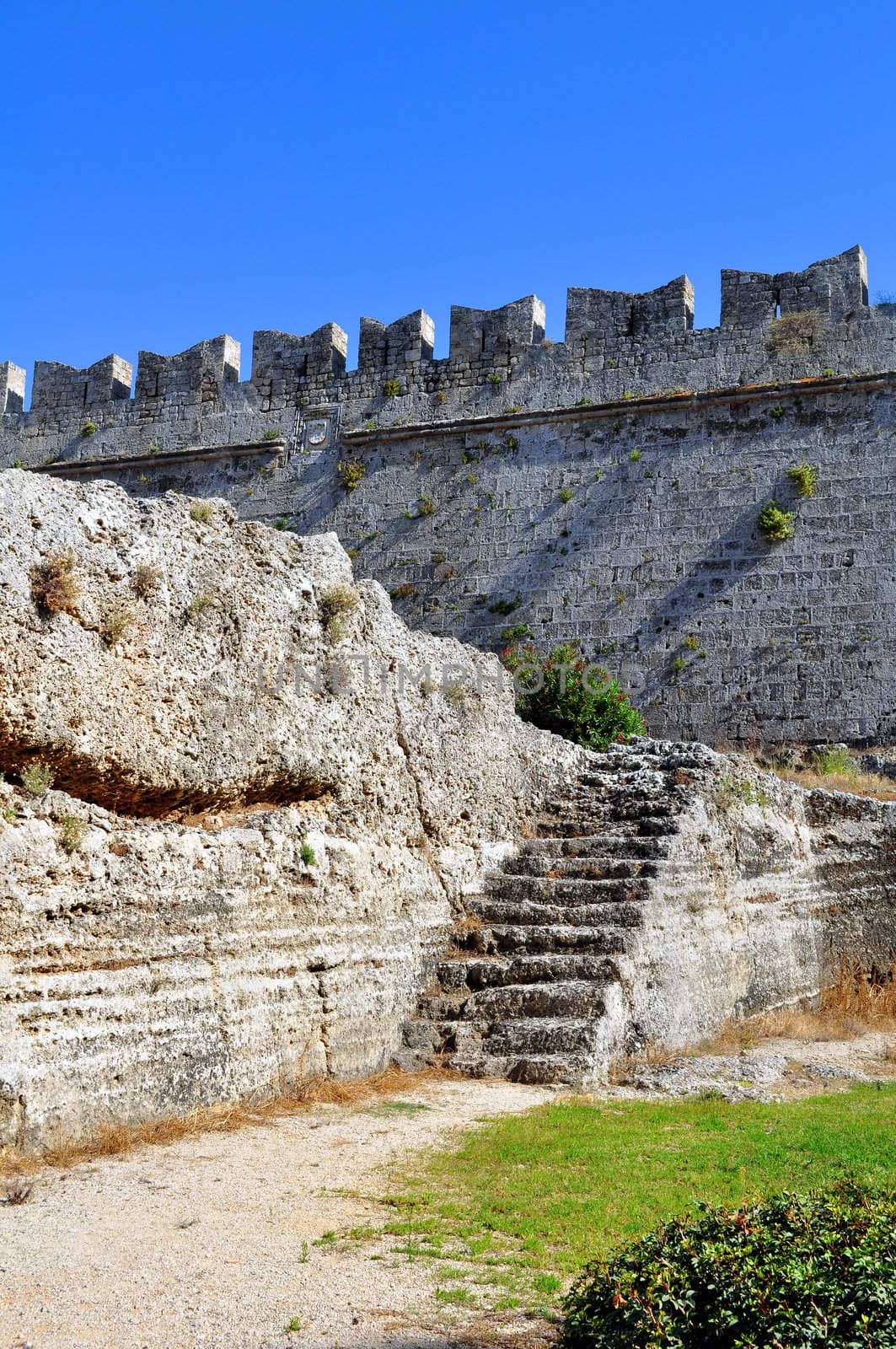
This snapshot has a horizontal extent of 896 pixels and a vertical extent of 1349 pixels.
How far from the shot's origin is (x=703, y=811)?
941cm

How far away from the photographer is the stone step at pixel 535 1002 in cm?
730

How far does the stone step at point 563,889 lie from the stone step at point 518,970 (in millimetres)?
652

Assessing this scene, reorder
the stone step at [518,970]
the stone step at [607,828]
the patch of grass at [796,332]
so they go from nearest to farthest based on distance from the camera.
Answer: the stone step at [518,970]
the stone step at [607,828]
the patch of grass at [796,332]

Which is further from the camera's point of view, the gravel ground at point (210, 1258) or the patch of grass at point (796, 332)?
the patch of grass at point (796, 332)

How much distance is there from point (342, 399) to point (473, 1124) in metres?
14.1

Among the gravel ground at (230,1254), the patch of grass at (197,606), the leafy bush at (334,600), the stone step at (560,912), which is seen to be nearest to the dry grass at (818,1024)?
the stone step at (560,912)

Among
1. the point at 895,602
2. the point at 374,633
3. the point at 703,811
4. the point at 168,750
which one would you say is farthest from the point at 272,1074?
the point at 895,602

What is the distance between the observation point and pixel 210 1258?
12.9ft

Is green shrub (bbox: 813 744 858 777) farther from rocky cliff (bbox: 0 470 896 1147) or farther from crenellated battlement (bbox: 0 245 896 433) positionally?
crenellated battlement (bbox: 0 245 896 433)

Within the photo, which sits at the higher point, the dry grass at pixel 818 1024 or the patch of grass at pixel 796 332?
the patch of grass at pixel 796 332

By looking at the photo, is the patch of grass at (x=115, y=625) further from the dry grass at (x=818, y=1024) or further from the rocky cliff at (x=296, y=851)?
the dry grass at (x=818, y=1024)

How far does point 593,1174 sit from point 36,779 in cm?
294

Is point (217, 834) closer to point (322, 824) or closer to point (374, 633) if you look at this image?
point (322, 824)

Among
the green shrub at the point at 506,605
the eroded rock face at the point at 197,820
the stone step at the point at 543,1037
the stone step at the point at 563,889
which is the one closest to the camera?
the eroded rock face at the point at 197,820
